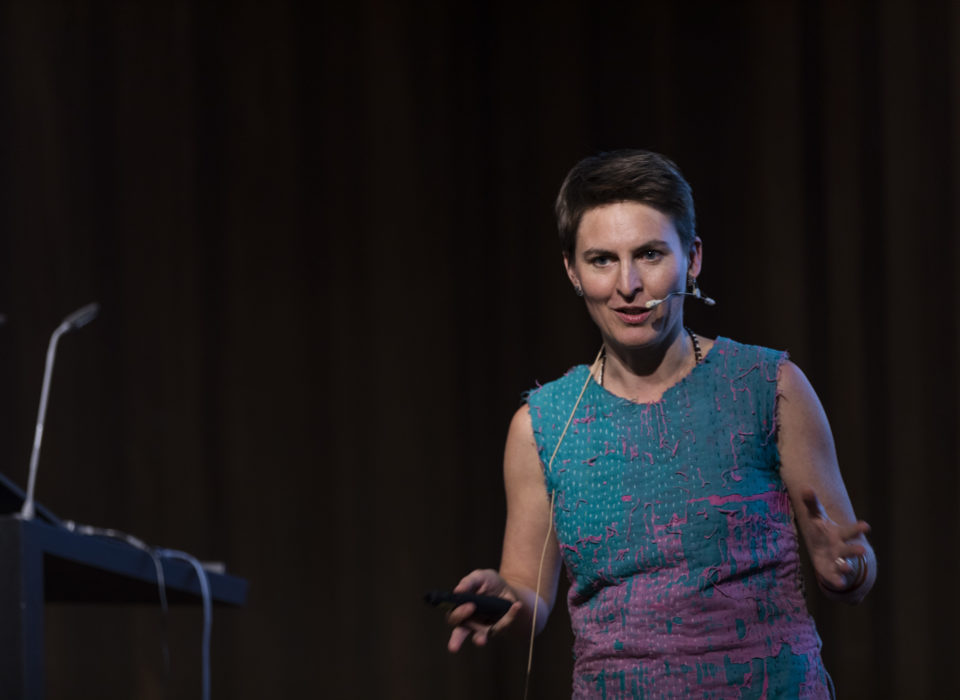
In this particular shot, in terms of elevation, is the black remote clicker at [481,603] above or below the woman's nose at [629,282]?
below

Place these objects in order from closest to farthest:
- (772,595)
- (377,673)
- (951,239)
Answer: (772,595) < (951,239) < (377,673)

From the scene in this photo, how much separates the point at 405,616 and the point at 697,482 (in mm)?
2839

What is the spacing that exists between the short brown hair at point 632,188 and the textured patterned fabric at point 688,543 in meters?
0.22

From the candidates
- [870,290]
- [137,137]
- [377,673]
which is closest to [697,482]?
[870,290]

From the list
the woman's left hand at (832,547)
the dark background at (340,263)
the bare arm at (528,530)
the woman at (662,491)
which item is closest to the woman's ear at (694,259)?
the woman at (662,491)

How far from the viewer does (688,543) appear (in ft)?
5.17

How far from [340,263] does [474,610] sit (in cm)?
307

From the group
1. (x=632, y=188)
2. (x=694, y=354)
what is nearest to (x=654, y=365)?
(x=694, y=354)

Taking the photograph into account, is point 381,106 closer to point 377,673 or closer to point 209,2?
point 209,2

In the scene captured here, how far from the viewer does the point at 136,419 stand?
428cm

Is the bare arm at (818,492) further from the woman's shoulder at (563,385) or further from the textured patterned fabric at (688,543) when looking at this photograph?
the woman's shoulder at (563,385)

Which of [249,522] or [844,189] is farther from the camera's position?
[249,522]

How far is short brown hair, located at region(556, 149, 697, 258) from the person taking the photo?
166cm

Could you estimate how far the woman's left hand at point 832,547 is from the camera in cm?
139
